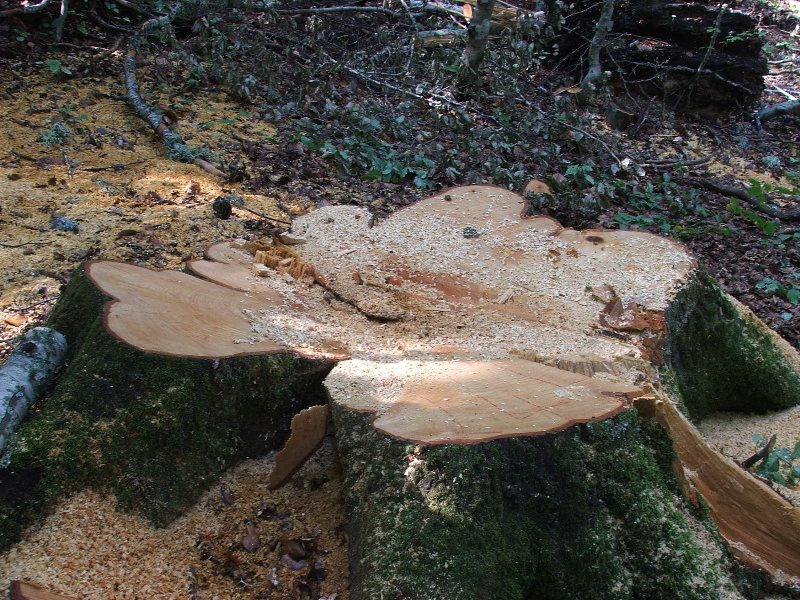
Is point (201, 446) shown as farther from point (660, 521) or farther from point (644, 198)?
point (644, 198)

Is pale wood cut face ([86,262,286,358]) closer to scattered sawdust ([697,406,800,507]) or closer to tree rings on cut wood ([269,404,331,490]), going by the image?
tree rings on cut wood ([269,404,331,490])

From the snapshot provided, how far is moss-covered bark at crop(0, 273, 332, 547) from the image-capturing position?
6.00 ft

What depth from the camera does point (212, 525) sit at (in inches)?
78.3

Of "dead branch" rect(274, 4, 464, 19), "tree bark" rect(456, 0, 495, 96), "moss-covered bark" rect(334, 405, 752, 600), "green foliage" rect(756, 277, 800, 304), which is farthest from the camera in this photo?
"dead branch" rect(274, 4, 464, 19)

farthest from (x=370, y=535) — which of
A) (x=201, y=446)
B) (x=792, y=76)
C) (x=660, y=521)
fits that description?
(x=792, y=76)

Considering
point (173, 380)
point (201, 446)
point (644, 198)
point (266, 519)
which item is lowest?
point (644, 198)

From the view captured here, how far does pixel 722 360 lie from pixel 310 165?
3.02 m

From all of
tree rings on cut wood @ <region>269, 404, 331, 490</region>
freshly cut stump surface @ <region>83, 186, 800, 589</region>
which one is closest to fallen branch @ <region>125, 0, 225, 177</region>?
freshly cut stump surface @ <region>83, 186, 800, 589</region>

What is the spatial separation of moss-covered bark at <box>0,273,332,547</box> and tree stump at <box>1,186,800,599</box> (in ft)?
0.05

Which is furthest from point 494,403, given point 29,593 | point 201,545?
point 29,593

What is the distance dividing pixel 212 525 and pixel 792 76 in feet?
30.3

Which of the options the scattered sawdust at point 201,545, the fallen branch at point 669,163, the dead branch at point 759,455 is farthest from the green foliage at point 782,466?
the fallen branch at point 669,163

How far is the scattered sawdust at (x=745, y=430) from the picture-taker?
2.92 meters

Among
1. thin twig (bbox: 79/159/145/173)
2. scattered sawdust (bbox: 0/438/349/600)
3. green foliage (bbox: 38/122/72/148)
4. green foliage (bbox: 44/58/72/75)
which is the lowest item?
thin twig (bbox: 79/159/145/173)
